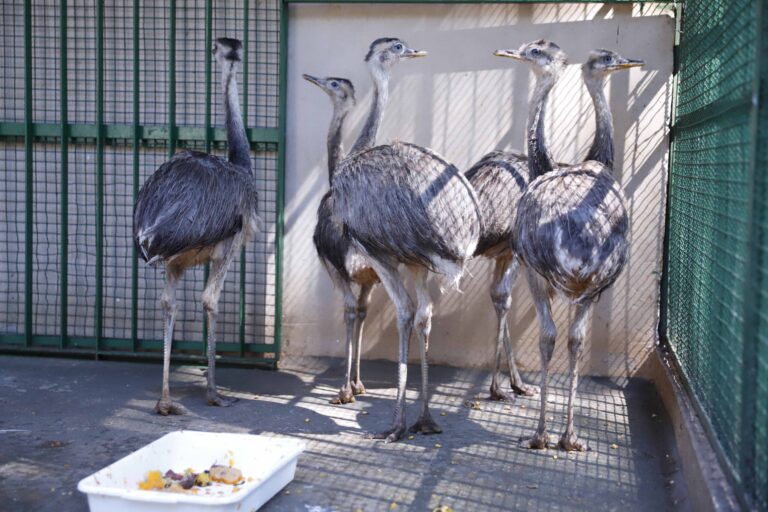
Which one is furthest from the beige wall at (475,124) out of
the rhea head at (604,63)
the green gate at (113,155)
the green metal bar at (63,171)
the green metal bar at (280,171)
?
the green metal bar at (63,171)

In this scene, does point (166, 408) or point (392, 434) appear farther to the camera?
point (166, 408)

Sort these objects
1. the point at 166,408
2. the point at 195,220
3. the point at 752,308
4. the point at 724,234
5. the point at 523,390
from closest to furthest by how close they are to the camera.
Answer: the point at 752,308 → the point at 724,234 → the point at 195,220 → the point at 166,408 → the point at 523,390

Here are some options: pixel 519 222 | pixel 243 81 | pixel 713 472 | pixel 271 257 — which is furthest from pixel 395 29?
pixel 713 472

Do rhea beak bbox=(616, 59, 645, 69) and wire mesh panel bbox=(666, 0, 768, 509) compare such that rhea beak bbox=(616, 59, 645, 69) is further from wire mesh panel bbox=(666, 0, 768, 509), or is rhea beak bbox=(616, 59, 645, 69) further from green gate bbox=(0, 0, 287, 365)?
green gate bbox=(0, 0, 287, 365)

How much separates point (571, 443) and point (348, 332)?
1713 millimetres

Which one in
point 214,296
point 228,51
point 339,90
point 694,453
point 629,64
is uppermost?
point 228,51

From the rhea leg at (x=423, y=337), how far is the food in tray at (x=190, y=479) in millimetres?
1265

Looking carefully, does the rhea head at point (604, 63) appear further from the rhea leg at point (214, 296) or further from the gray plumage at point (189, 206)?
the rhea leg at point (214, 296)

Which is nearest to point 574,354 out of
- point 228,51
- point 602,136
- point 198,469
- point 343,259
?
point 602,136

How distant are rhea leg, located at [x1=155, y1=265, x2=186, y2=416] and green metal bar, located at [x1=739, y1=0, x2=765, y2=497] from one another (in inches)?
131

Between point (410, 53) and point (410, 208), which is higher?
point (410, 53)

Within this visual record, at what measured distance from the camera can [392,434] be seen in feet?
16.1

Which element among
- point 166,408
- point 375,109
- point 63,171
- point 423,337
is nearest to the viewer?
point 423,337

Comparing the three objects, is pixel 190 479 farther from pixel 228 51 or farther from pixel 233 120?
pixel 228 51
